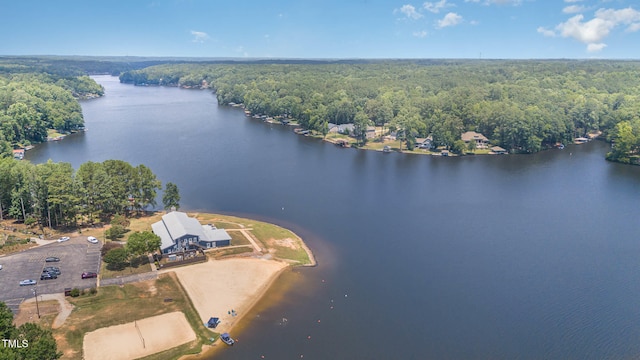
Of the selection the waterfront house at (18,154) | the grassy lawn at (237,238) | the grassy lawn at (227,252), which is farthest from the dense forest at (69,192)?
the waterfront house at (18,154)

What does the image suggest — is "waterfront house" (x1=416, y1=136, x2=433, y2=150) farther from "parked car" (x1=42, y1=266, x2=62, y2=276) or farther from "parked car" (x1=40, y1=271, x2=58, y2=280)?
"parked car" (x1=40, y1=271, x2=58, y2=280)

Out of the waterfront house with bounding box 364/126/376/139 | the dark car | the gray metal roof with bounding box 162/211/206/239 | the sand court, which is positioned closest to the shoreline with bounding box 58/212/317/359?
the sand court

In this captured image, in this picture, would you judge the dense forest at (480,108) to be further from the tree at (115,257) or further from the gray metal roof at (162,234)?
the tree at (115,257)

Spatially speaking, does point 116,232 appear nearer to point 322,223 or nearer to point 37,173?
point 37,173

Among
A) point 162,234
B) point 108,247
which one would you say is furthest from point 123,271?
point 162,234

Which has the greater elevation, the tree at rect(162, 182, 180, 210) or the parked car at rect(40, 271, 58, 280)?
the tree at rect(162, 182, 180, 210)

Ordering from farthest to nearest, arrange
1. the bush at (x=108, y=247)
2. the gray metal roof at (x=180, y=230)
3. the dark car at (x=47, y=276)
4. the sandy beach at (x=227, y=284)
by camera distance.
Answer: the gray metal roof at (x=180, y=230) → the bush at (x=108, y=247) → the dark car at (x=47, y=276) → the sandy beach at (x=227, y=284)
